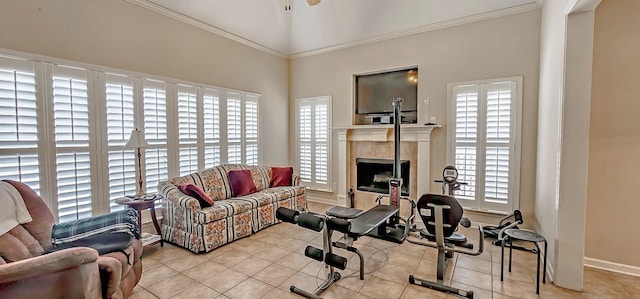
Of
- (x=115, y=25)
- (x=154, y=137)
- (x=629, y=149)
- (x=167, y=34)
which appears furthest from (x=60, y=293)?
(x=629, y=149)

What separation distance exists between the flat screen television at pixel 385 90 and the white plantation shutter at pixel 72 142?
13.4 feet

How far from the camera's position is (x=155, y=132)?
394 centimetres

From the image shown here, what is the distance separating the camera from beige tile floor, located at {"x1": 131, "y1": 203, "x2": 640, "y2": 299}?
2535mm

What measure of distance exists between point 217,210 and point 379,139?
292 cm

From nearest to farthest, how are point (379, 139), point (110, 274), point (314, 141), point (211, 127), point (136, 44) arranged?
1. point (110, 274)
2. point (136, 44)
3. point (211, 127)
4. point (379, 139)
5. point (314, 141)

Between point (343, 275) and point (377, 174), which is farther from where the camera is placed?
point (377, 174)

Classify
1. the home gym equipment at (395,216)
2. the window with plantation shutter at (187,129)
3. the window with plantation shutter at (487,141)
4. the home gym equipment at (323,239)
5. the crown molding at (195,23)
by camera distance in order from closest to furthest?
the home gym equipment at (323,239)
the home gym equipment at (395,216)
the crown molding at (195,23)
the window with plantation shutter at (487,141)
the window with plantation shutter at (187,129)

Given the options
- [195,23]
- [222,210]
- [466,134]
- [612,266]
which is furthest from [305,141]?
[612,266]

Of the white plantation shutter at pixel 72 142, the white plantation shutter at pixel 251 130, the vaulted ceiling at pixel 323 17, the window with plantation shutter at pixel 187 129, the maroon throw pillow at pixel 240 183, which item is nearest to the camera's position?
the white plantation shutter at pixel 72 142

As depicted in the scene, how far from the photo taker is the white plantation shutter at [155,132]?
3846 mm

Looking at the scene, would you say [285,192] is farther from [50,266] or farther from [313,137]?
[50,266]

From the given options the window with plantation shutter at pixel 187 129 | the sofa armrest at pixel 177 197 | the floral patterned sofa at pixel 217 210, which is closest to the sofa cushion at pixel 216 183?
the floral patterned sofa at pixel 217 210

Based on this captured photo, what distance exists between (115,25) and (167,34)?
649 mm

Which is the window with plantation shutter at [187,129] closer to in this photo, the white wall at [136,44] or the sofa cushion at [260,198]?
the white wall at [136,44]
